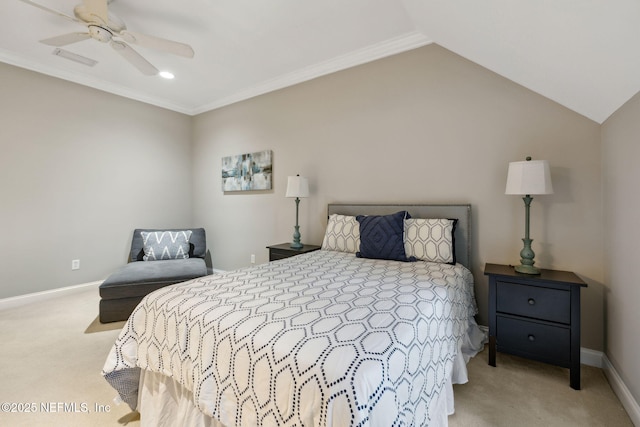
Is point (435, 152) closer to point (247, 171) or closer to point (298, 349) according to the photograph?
point (298, 349)

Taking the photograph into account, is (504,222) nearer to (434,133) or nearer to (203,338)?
(434,133)

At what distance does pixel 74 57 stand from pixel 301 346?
3.99m

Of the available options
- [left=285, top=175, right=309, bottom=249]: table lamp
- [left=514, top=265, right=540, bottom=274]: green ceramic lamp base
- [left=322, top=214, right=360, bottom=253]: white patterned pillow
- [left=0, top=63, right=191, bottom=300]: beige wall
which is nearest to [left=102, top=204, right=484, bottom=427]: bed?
[left=514, top=265, right=540, bottom=274]: green ceramic lamp base

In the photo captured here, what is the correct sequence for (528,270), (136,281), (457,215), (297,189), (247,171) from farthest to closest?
(247,171)
(297,189)
(136,281)
(457,215)
(528,270)

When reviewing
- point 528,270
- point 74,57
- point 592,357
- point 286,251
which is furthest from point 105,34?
point 592,357

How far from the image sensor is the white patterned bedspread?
86 centimetres

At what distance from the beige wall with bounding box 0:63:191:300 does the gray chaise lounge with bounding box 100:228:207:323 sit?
86 cm

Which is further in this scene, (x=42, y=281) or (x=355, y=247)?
(x=42, y=281)

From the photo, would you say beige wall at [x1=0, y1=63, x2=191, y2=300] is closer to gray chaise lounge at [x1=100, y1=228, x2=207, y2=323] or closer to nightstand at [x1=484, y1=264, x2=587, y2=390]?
gray chaise lounge at [x1=100, y1=228, x2=207, y2=323]

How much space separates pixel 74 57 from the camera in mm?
3074

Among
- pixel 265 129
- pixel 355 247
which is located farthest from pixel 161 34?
pixel 355 247

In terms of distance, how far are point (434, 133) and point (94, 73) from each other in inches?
161

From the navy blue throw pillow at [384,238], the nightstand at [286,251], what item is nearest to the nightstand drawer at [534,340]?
the navy blue throw pillow at [384,238]

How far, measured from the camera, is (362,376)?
0.84 metres
